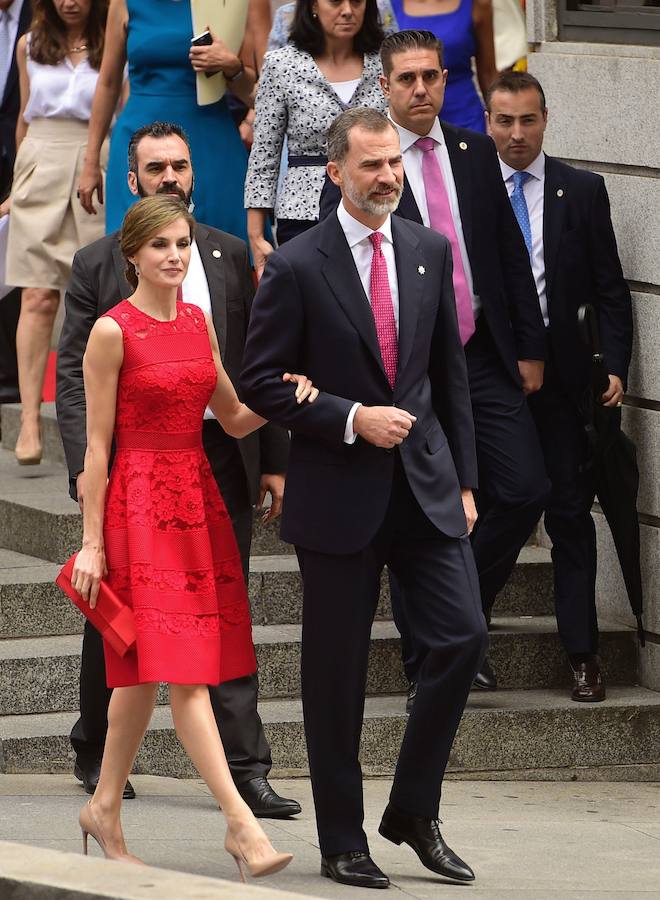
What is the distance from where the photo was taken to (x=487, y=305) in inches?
301

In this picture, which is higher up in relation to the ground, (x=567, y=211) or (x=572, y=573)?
(x=567, y=211)

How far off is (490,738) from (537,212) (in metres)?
2.07

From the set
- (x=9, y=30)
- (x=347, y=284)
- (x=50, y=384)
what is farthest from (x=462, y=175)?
(x=50, y=384)

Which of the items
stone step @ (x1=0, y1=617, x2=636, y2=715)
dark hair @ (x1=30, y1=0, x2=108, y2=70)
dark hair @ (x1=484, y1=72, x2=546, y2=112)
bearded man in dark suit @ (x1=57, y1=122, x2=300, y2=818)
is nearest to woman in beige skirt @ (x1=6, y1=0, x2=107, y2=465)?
dark hair @ (x1=30, y1=0, x2=108, y2=70)

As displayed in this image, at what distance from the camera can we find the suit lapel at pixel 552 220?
7.96 meters

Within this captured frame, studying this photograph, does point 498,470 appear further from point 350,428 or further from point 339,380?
point 350,428

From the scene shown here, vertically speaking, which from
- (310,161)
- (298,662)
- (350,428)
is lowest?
(298,662)

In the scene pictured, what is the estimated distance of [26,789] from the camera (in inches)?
277

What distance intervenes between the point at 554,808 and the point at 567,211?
2319 millimetres

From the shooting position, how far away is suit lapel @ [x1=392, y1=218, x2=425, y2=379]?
230 inches

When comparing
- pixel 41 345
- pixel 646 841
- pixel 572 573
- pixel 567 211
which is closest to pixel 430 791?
pixel 646 841

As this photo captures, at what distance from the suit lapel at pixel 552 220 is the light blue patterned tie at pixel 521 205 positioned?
0.24ft

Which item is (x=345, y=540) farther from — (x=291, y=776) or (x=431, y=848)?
(x=291, y=776)

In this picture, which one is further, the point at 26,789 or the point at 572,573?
the point at 572,573
